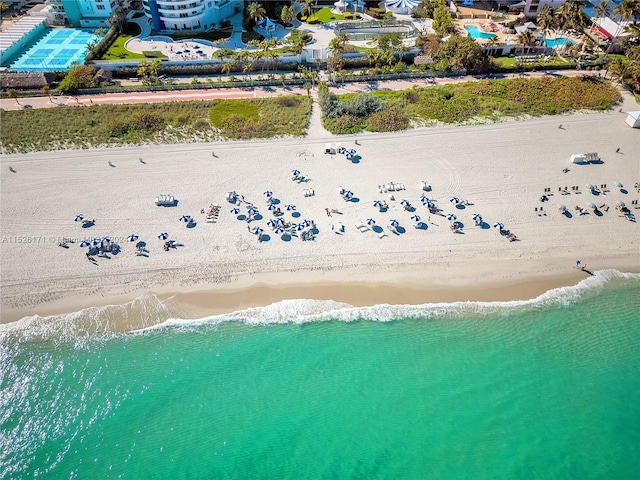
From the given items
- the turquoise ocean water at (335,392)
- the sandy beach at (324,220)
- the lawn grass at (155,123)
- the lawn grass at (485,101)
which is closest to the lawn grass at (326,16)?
the lawn grass at (485,101)

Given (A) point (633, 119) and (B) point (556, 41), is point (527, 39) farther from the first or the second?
(A) point (633, 119)

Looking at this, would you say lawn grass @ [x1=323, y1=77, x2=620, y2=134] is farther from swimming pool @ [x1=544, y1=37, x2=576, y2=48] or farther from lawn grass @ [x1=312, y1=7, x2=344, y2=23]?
lawn grass @ [x1=312, y1=7, x2=344, y2=23]

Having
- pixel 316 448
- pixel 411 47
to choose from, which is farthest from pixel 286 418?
pixel 411 47

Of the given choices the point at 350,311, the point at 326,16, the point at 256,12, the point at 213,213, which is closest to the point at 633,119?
the point at 350,311

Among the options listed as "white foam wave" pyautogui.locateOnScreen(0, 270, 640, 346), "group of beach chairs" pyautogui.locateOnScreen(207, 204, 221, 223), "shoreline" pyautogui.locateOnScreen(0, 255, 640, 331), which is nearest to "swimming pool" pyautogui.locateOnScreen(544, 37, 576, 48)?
"shoreline" pyautogui.locateOnScreen(0, 255, 640, 331)

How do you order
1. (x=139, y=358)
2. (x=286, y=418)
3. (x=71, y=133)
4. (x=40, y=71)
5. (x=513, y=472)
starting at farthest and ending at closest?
(x=40, y=71)
(x=71, y=133)
(x=139, y=358)
(x=286, y=418)
(x=513, y=472)

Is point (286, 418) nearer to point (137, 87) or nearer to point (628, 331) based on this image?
point (628, 331)
